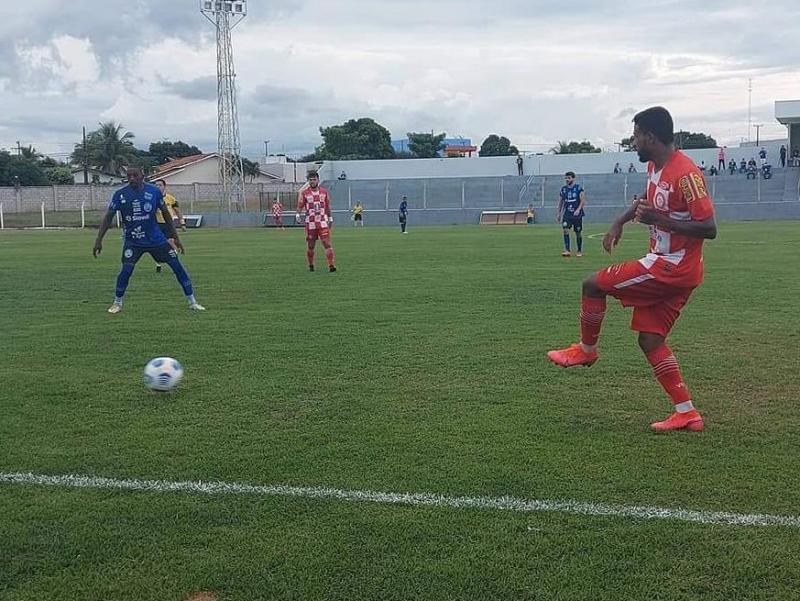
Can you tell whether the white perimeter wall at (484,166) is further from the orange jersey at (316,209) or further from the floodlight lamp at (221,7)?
the orange jersey at (316,209)

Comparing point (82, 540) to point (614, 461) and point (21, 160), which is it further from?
point (21, 160)

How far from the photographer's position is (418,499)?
4.13 metres

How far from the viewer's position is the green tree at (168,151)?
103 meters

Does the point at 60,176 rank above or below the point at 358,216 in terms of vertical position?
above

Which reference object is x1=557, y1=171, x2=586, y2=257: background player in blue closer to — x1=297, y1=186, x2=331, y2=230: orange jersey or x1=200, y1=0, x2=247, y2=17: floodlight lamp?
x1=297, y1=186, x2=331, y2=230: orange jersey

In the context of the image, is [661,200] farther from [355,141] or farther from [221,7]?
[355,141]

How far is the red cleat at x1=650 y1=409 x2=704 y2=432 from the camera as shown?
5.20 metres

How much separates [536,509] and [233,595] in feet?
5.06

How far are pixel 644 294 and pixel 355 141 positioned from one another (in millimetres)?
89903

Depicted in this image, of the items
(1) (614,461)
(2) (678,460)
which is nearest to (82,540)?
(1) (614,461)

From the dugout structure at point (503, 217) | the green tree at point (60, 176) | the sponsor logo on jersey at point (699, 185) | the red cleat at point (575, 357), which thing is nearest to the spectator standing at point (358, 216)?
the dugout structure at point (503, 217)

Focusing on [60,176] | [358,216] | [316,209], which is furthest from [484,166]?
[316,209]

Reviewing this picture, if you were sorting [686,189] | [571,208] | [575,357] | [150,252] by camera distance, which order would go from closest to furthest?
[686,189], [575,357], [150,252], [571,208]

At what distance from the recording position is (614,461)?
4.66m
